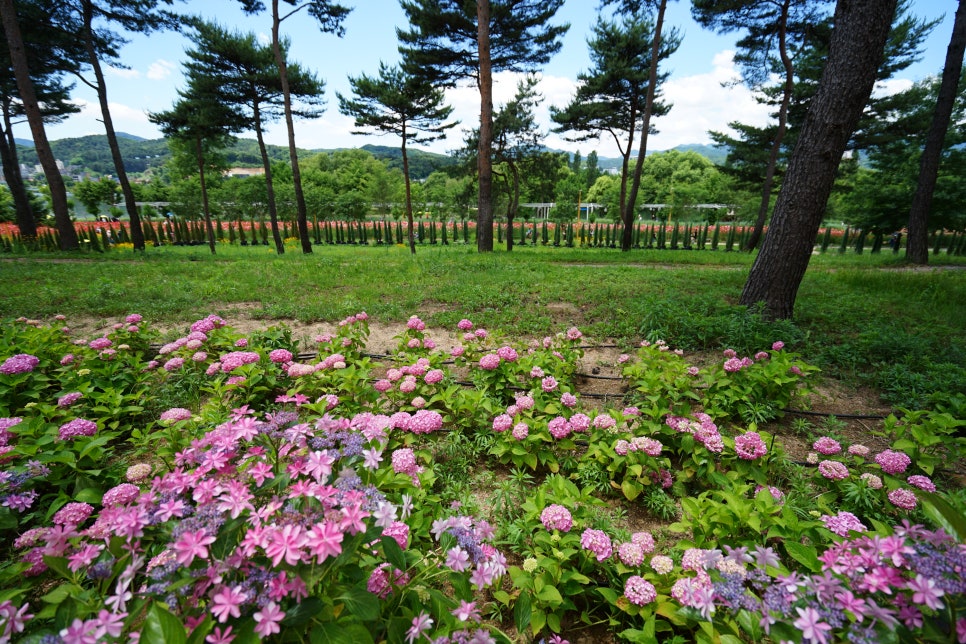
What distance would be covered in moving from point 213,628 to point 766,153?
2078 cm

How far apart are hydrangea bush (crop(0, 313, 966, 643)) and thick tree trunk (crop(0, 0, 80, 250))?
1110cm

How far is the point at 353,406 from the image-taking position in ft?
7.47

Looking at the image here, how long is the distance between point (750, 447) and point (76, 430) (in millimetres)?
3008

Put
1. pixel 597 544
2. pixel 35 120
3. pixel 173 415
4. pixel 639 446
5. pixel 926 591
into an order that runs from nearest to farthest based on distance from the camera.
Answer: pixel 926 591 → pixel 597 544 → pixel 173 415 → pixel 639 446 → pixel 35 120

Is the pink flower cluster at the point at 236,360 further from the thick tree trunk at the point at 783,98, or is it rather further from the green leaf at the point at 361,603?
the thick tree trunk at the point at 783,98

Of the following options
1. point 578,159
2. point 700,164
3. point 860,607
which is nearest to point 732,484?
point 860,607

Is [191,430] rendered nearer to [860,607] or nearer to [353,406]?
[353,406]

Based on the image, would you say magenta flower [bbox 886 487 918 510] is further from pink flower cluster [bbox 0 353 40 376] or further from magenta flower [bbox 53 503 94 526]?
pink flower cluster [bbox 0 353 40 376]

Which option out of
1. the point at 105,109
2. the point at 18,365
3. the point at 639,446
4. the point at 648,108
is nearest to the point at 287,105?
the point at 105,109

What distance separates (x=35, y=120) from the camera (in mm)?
9547

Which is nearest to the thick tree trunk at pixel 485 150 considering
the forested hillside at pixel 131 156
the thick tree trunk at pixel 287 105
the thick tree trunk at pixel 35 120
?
the thick tree trunk at pixel 287 105

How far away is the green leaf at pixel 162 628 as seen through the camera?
67 cm

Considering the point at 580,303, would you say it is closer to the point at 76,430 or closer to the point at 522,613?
the point at 522,613

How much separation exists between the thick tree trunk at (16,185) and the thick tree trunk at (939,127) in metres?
24.8
